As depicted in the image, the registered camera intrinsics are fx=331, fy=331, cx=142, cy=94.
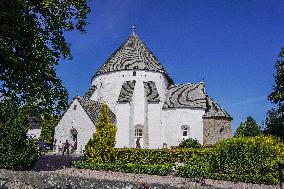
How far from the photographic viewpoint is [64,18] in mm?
22172

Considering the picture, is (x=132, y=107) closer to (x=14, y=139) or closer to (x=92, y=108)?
(x=92, y=108)

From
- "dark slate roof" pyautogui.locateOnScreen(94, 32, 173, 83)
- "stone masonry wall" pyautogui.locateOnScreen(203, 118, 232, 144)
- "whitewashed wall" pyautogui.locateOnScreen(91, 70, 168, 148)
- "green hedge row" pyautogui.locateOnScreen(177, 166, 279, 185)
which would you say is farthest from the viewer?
"dark slate roof" pyautogui.locateOnScreen(94, 32, 173, 83)

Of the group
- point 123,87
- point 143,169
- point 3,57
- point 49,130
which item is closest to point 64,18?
point 3,57

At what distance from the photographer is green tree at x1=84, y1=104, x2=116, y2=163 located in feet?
86.2

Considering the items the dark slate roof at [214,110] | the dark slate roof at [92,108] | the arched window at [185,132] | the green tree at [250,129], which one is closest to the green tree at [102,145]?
the dark slate roof at [92,108]

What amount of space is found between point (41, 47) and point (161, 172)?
36.7 feet

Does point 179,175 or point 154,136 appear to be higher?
point 154,136

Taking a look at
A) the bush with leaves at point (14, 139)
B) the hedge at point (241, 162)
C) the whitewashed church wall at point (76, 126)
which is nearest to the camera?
the bush with leaves at point (14, 139)

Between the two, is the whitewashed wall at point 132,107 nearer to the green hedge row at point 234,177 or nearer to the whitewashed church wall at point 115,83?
the whitewashed church wall at point 115,83

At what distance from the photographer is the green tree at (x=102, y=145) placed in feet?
86.2

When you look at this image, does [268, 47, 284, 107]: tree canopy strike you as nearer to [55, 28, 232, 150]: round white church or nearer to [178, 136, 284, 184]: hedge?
[55, 28, 232, 150]: round white church

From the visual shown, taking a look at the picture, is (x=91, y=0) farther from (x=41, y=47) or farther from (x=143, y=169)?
(x=143, y=169)

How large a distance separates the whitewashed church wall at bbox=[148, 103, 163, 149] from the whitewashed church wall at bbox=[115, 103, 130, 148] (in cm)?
294

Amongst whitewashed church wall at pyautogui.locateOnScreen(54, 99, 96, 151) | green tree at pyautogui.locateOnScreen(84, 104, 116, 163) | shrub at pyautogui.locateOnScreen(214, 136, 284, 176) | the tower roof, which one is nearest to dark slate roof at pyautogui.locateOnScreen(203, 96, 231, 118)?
the tower roof
